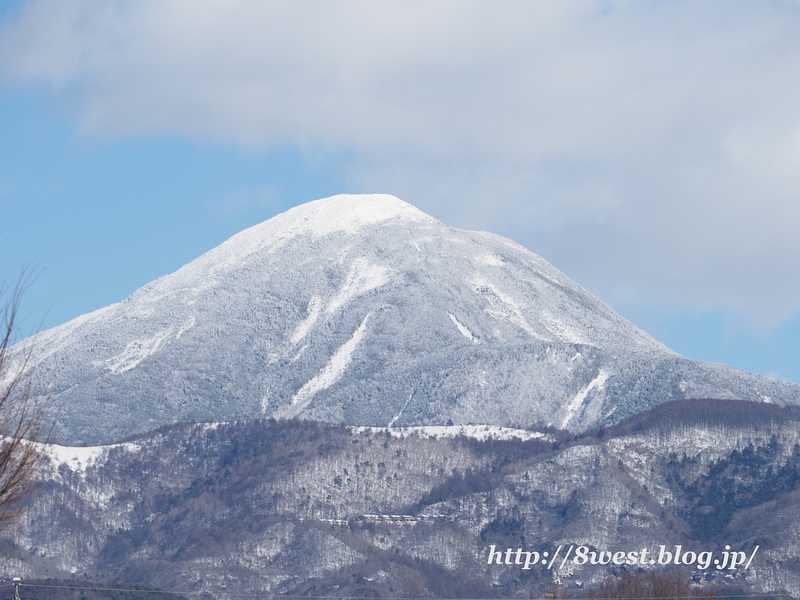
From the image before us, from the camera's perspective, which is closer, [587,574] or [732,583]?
[732,583]

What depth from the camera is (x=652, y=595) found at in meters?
87.5

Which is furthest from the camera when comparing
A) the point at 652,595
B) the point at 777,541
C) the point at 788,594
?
the point at 777,541

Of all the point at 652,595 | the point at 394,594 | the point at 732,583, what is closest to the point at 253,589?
the point at 394,594

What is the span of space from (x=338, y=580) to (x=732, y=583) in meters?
59.6

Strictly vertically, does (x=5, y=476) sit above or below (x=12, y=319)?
below

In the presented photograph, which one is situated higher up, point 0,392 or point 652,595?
point 0,392

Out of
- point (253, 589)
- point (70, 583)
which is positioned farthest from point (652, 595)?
point (253, 589)

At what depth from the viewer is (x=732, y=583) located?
177 meters

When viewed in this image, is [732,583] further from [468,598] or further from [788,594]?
[468,598]

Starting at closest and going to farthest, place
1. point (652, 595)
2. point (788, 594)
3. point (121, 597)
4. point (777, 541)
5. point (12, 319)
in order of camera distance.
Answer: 1. point (12, 319)
2. point (652, 595)
3. point (121, 597)
4. point (788, 594)
5. point (777, 541)

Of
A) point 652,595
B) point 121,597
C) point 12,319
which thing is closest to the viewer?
point 12,319

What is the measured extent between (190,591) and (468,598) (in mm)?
42722

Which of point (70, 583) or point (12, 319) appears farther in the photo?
point (70, 583)

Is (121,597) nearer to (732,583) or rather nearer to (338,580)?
(338,580)
